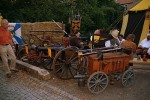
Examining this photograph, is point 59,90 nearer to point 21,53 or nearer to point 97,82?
point 97,82

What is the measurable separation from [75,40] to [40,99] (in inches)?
121

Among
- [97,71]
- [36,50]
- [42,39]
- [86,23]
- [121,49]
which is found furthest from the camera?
[86,23]

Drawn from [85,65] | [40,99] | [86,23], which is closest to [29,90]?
[40,99]

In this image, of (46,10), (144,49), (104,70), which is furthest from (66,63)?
(46,10)

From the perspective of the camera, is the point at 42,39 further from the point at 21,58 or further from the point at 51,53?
the point at 51,53

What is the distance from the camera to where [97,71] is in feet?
23.7

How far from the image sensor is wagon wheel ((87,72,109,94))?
7.07 metres

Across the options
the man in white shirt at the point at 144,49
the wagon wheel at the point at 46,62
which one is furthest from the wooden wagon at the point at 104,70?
the wagon wheel at the point at 46,62

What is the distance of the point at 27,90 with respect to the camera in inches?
292

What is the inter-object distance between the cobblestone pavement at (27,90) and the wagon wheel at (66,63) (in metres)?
0.62

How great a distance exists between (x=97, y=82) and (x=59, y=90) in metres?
1.01

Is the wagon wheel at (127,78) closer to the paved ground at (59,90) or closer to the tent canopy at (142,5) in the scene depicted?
the paved ground at (59,90)

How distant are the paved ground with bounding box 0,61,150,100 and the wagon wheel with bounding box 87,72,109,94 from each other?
137 mm

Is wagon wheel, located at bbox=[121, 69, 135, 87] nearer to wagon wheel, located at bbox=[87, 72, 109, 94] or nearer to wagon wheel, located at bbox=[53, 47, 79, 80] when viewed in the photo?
wagon wheel, located at bbox=[87, 72, 109, 94]
